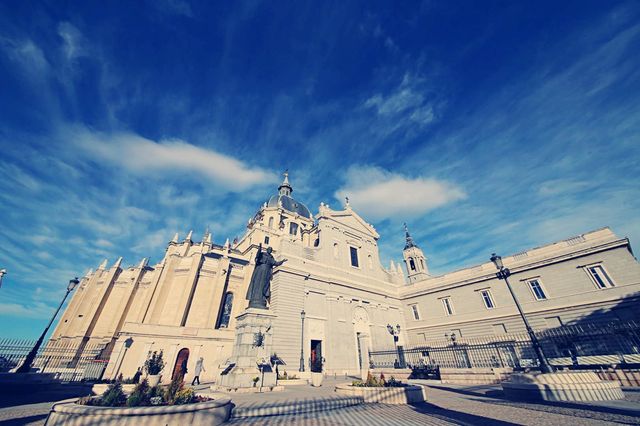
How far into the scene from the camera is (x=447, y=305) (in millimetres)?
24953

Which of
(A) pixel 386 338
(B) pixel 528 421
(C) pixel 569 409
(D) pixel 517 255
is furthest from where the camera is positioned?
(A) pixel 386 338

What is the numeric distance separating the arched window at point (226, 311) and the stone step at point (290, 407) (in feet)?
71.2

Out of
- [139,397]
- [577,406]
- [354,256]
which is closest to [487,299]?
[354,256]

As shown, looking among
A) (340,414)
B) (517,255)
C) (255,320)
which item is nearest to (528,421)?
(340,414)

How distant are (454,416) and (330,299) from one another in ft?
52.4

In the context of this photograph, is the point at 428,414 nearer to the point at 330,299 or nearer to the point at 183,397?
the point at 183,397

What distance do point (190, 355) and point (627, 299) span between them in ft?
104

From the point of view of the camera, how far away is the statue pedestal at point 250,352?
988 centimetres

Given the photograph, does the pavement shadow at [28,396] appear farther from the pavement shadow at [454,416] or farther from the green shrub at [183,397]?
the pavement shadow at [454,416]

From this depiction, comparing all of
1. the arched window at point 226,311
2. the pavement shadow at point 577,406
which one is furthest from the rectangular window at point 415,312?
the arched window at point 226,311

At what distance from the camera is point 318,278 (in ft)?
70.9

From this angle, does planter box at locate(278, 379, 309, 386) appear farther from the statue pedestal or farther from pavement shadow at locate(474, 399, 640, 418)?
pavement shadow at locate(474, 399, 640, 418)

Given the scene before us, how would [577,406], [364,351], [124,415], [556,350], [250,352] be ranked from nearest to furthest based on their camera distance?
[124,415] < [577,406] < [250,352] < [556,350] < [364,351]

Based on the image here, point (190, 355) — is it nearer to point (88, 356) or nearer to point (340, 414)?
point (88, 356)
